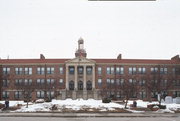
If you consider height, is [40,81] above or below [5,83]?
above

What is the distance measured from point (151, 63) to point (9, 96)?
36533mm

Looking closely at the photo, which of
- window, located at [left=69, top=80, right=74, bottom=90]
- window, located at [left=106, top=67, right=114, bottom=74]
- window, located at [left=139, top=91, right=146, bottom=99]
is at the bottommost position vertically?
window, located at [left=139, top=91, right=146, bottom=99]

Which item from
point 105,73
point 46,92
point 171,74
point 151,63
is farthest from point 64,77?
point 171,74

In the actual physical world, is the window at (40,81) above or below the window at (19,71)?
below

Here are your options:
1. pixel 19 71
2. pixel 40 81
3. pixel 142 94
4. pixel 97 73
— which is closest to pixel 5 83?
pixel 19 71

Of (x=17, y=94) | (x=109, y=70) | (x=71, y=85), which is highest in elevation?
(x=109, y=70)

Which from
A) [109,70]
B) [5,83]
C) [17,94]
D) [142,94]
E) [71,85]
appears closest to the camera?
Result: [17,94]

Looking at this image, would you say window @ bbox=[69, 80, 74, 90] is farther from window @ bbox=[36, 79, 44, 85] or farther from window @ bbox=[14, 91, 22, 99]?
window @ bbox=[14, 91, 22, 99]

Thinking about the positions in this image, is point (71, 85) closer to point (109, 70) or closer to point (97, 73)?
point (97, 73)

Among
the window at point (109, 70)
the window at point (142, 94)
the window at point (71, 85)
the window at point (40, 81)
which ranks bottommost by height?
the window at point (142, 94)

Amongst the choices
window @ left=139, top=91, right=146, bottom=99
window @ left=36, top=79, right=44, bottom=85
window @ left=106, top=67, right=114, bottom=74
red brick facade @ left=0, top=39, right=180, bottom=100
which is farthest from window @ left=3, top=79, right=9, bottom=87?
window @ left=139, top=91, right=146, bottom=99

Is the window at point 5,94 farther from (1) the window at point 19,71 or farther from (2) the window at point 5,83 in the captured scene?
(1) the window at point 19,71

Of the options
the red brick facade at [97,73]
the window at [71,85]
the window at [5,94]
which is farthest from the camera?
the window at [71,85]

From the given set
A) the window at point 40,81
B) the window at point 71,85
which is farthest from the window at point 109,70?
the window at point 40,81
